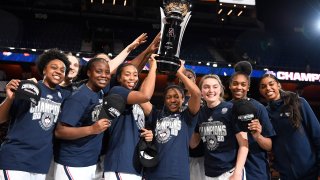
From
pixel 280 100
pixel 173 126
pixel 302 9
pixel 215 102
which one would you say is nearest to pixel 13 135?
pixel 173 126

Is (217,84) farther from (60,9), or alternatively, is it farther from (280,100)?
(60,9)

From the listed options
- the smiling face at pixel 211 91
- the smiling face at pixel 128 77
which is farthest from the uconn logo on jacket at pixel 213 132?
the smiling face at pixel 128 77

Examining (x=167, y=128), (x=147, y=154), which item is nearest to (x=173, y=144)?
(x=167, y=128)

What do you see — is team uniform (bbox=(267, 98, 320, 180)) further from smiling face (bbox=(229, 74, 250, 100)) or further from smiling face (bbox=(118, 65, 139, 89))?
smiling face (bbox=(118, 65, 139, 89))

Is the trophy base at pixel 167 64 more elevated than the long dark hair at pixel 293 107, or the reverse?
the trophy base at pixel 167 64

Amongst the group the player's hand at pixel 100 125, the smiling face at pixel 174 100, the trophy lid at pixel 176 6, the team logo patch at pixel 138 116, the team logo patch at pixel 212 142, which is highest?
the trophy lid at pixel 176 6

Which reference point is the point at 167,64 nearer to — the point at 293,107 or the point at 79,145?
the point at 79,145

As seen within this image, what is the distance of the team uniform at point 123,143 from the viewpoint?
8.18ft

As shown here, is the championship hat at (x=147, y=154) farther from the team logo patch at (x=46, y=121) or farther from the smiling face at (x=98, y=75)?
the team logo patch at (x=46, y=121)

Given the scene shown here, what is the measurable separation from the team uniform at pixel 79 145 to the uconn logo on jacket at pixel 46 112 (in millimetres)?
64

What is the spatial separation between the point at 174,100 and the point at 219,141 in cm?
50

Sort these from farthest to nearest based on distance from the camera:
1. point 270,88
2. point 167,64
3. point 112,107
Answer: point 270,88, point 167,64, point 112,107

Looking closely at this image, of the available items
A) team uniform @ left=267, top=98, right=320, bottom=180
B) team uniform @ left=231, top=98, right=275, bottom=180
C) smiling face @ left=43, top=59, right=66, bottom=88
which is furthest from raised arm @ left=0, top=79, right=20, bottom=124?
team uniform @ left=267, top=98, right=320, bottom=180

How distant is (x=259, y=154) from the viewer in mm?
2988
